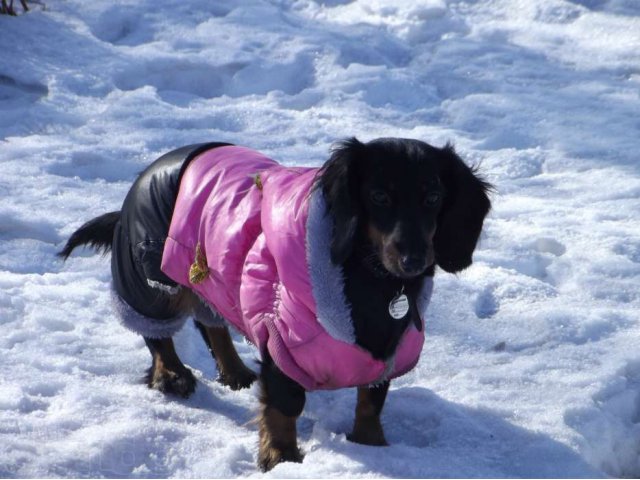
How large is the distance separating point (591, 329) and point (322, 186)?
4.76 feet

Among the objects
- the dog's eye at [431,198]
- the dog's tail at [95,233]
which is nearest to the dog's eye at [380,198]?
the dog's eye at [431,198]

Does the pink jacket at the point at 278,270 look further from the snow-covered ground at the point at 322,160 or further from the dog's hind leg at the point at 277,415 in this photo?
the snow-covered ground at the point at 322,160

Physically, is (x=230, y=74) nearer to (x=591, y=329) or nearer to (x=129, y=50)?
(x=129, y=50)

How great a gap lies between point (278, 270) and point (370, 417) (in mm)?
589

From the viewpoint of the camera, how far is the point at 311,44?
20.8ft

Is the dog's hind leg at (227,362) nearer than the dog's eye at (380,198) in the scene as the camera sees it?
No

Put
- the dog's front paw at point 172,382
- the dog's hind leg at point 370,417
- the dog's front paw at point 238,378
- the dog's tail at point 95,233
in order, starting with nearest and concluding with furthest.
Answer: the dog's hind leg at point 370,417
the dog's front paw at point 172,382
the dog's front paw at point 238,378
the dog's tail at point 95,233

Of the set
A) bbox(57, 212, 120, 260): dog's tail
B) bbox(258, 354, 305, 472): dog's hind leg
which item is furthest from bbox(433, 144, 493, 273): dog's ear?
bbox(57, 212, 120, 260): dog's tail

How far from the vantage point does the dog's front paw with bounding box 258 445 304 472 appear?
9.10 feet

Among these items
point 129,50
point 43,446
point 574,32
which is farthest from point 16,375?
point 574,32

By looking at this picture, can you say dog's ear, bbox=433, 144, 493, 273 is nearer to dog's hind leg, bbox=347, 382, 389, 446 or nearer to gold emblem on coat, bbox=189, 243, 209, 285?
dog's hind leg, bbox=347, 382, 389, 446

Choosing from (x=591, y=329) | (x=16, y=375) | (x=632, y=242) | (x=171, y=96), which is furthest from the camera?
(x=171, y=96)

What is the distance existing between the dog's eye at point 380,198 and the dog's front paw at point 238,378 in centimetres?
107

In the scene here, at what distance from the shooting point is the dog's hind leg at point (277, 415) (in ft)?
9.10
